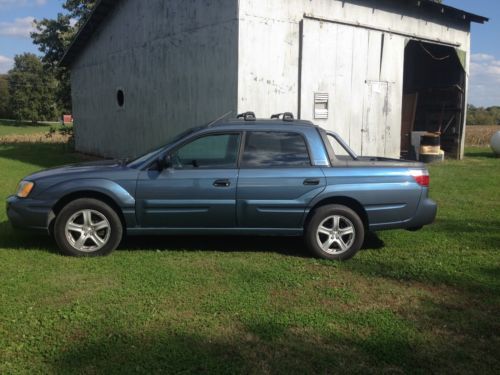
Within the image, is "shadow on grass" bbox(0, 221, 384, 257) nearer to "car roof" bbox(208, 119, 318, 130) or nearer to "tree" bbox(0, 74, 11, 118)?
"car roof" bbox(208, 119, 318, 130)

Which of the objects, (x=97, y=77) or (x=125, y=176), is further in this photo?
(x=97, y=77)

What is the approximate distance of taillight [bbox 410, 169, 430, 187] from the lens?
18.9 ft

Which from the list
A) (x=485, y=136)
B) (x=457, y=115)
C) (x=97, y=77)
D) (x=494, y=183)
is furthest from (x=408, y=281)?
(x=485, y=136)

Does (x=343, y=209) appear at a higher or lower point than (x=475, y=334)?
higher

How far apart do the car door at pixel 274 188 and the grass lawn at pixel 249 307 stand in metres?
0.48

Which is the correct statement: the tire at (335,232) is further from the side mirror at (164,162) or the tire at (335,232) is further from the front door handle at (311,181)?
the side mirror at (164,162)

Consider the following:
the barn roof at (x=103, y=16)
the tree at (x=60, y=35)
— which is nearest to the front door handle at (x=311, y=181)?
the barn roof at (x=103, y=16)

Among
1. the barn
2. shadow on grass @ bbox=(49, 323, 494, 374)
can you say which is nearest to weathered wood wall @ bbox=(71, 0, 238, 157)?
the barn

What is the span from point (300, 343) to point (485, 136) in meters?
26.0

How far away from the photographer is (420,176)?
19.0ft

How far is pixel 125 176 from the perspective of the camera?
5.58 meters

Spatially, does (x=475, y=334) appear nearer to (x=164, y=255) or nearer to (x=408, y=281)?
(x=408, y=281)

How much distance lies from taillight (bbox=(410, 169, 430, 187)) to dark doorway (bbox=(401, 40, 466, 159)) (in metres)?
11.8

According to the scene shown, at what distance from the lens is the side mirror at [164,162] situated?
18.1 feet
